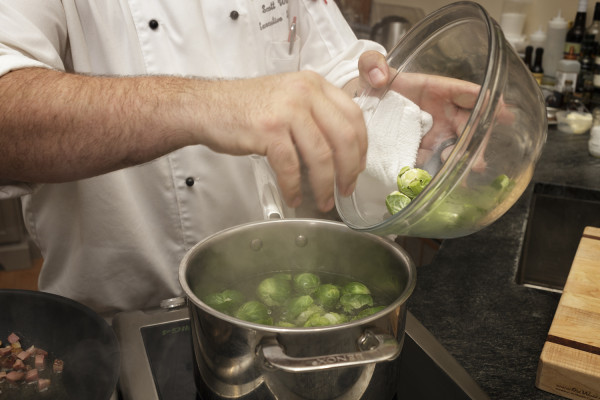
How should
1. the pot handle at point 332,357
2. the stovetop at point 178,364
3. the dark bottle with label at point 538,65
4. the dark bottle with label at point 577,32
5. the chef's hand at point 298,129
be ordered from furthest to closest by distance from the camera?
the dark bottle with label at point 538,65
the dark bottle with label at point 577,32
the stovetop at point 178,364
the chef's hand at point 298,129
the pot handle at point 332,357

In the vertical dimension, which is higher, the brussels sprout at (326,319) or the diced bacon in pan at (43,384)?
the brussels sprout at (326,319)

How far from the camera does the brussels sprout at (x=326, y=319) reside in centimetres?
91

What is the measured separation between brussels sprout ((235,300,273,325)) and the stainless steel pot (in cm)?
7

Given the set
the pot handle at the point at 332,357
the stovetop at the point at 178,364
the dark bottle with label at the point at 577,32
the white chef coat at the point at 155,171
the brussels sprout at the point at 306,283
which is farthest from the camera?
the dark bottle with label at the point at 577,32

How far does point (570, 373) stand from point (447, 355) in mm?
204

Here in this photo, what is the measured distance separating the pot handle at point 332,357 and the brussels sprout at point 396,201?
0.23 m

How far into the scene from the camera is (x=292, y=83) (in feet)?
2.72

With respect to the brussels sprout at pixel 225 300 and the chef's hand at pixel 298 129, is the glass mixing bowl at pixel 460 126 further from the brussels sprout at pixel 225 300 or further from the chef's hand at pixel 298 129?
the brussels sprout at pixel 225 300

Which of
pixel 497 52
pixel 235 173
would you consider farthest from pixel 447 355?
pixel 235 173

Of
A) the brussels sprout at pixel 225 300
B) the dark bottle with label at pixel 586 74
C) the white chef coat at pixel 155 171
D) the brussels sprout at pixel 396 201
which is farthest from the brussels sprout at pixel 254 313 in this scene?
the dark bottle with label at pixel 586 74

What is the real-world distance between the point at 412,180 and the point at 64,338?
0.69 meters

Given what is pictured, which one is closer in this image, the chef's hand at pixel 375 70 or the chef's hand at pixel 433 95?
the chef's hand at pixel 433 95

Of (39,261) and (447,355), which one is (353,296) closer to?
(447,355)

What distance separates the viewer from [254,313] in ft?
3.05
